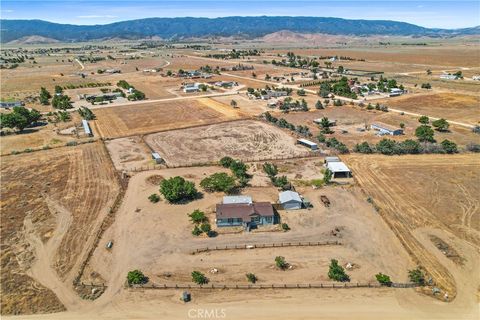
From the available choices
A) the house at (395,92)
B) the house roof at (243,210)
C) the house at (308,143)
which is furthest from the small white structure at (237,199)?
the house at (395,92)

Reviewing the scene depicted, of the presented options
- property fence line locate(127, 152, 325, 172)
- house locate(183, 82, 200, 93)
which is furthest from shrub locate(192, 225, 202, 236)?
house locate(183, 82, 200, 93)

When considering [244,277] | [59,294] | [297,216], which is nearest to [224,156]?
[297,216]

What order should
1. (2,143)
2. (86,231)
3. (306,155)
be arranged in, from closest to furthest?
(86,231) < (306,155) < (2,143)

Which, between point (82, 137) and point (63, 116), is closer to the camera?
point (82, 137)

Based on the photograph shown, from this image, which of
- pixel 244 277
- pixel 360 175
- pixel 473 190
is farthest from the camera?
pixel 360 175

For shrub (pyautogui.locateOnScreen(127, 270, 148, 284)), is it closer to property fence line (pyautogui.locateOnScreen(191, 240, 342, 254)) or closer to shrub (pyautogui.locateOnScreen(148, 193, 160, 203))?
property fence line (pyautogui.locateOnScreen(191, 240, 342, 254))

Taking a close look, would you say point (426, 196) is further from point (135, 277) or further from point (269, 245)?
point (135, 277)

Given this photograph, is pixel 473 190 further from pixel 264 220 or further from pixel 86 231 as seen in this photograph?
pixel 86 231
